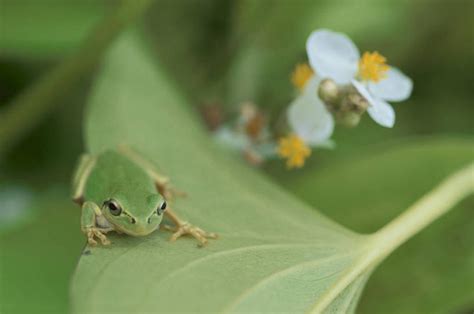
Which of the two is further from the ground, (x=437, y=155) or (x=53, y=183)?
(x=437, y=155)

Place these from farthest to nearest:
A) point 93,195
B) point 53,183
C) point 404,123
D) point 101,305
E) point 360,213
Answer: point 404,123 → point 53,183 → point 360,213 → point 93,195 → point 101,305

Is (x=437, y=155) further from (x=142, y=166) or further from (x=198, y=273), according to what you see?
(x=198, y=273)

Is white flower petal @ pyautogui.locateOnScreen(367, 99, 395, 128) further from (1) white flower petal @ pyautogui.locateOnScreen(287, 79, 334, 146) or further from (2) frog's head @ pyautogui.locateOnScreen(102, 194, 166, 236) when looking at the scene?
Answer: (2) frog's head @ pyautogui.locateOnScreen(102, 194, 166, 236)

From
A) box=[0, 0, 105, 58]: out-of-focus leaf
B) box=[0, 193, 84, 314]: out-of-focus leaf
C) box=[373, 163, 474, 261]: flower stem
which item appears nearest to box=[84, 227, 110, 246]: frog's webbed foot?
box=[0, 193, 84, 314]: out-of-focus leaf

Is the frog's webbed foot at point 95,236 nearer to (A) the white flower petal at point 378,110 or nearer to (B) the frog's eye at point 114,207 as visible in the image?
(B) the frog's eye at point 114,207

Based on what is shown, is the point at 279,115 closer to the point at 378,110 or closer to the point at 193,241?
the point at 378,110

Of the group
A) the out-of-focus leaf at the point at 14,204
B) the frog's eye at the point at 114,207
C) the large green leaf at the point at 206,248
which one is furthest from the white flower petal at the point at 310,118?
the out-of-focus leaf at the point at 14,204

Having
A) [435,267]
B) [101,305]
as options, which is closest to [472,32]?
[435,267]

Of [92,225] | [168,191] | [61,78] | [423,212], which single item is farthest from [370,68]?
[61,78]
